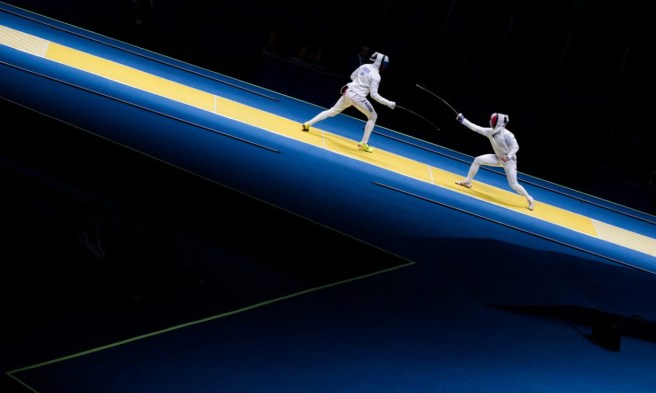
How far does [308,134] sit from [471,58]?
4.62m

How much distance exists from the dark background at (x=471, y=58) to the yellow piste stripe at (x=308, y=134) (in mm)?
2429

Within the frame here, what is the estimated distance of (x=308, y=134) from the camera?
11.5 metres

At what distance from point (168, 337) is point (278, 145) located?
18.7ft

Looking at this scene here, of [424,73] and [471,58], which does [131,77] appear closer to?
[424,73]

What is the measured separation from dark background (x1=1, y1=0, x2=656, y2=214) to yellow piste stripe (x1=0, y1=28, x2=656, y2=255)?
243cm

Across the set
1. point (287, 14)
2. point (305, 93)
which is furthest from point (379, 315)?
point (287, 14)

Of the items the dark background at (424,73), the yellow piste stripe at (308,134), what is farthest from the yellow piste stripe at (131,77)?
the dark background at (424,73)

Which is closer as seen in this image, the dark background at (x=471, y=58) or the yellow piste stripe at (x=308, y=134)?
the yellow piste stripe at (x=308, y=134)

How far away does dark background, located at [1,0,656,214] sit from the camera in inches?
544

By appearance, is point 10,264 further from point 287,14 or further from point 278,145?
point 287,14

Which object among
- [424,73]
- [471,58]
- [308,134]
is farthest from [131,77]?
[471,58]

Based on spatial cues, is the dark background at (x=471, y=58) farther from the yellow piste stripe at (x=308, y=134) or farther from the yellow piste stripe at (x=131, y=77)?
the yellow piste stripe at (x=131, y=77)

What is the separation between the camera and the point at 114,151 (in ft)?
25.2

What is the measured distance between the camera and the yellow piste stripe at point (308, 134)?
35.4 ft
